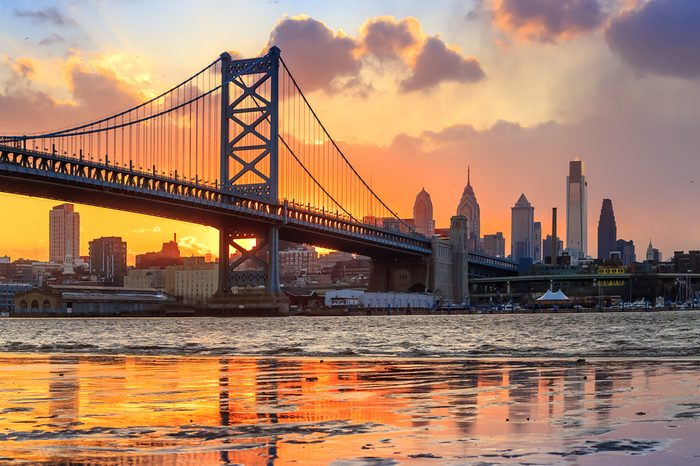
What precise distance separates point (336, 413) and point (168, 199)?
8546 centimetres

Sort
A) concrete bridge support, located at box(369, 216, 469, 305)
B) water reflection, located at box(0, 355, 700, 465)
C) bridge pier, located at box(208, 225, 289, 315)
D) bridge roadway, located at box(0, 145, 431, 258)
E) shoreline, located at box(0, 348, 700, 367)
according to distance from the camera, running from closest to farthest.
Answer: water reflection, located at box(0, 355, 700, 465) < shoreline, located at box(0, 348, 700, 367) < bridge roadway, located at box(0, 145, 431, 258) < bridge pier, located at box(208, 225, 289, 315) < concrete bridge support, located at box(369, 216, 469, 305)

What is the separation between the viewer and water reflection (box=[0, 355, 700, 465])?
1171cm

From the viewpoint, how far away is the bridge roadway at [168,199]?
288ft

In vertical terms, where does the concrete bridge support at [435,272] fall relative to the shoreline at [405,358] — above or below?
above

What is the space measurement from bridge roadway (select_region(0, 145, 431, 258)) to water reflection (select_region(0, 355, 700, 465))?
6553 cm

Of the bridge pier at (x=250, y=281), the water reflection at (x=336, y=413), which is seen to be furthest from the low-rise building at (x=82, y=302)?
the water reflection at (x=336, y=413)

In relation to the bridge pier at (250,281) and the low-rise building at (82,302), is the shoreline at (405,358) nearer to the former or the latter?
the bridge pier at (250,281)

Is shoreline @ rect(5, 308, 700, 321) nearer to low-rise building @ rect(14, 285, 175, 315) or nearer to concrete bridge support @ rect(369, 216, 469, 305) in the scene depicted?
low-rise building @ rect(14, 285, 175, 315)

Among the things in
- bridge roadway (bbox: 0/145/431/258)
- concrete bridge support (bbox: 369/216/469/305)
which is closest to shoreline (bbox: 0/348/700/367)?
bridge roadway (bbox: 0/145/431/258)

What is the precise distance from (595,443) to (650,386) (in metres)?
7.34

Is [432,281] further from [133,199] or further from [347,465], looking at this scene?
[347,465]

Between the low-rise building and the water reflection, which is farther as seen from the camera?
the low-rise building

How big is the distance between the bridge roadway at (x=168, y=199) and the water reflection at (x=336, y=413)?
65.5 metres

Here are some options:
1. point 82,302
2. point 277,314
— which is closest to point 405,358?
point 277,314
